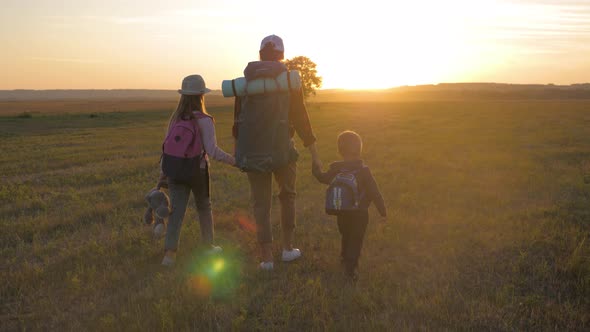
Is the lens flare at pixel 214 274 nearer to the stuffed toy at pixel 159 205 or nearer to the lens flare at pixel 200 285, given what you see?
the lens flare at pixel 200 285

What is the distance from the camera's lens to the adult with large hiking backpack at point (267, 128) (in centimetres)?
420

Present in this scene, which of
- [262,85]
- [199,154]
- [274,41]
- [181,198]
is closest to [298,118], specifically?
[262,85]

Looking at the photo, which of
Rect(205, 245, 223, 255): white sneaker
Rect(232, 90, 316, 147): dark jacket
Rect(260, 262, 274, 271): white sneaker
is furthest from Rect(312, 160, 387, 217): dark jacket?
Rect(205, 245, 223, 255): white sneaker

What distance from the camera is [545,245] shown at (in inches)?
205

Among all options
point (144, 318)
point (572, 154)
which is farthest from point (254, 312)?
point (572, 154)

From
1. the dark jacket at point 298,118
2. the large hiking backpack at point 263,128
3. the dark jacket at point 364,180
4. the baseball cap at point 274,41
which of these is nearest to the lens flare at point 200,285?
the large hiking backpack at point 263,128

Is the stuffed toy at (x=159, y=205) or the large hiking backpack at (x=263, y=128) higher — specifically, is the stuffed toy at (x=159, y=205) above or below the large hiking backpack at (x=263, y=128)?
below

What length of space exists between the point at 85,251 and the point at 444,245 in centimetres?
→ 489

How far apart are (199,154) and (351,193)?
183 centimetres

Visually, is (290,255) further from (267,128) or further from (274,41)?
(274,41)

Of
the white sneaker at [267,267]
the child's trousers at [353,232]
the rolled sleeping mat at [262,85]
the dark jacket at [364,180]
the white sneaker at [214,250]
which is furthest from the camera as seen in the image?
the white sneaker at [214,250]

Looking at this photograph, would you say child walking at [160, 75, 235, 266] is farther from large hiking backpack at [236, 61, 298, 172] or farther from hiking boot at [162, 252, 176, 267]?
large hiking backpack at [236, 61, 298, 172]

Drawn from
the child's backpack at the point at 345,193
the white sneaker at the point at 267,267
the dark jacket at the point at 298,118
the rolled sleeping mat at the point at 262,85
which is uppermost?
the rolled sleeping mat at the point at 262,85

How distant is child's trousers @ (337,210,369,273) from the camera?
14.3 feet
